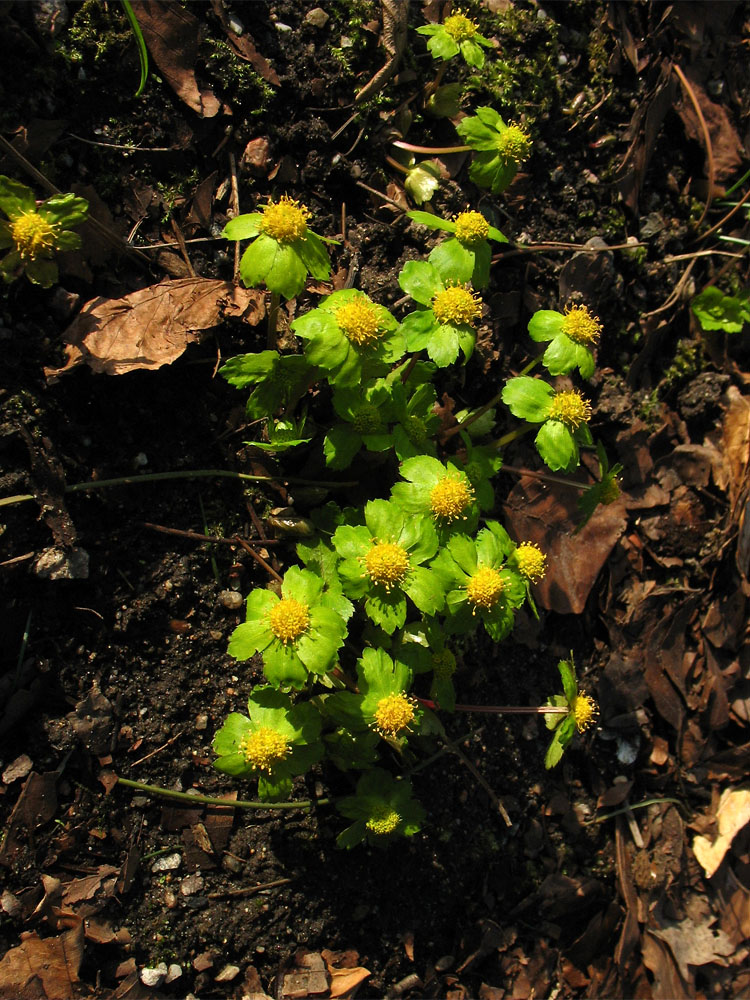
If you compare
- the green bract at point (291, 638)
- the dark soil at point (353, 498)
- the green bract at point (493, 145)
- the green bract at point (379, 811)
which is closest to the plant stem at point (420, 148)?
the dark soil at point (353, 498)

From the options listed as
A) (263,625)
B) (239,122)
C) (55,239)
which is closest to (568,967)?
(263,625)

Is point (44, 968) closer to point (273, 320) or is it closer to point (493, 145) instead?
point (273, 320)

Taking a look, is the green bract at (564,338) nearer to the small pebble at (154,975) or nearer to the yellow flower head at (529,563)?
the yellow flower head at (529,563)

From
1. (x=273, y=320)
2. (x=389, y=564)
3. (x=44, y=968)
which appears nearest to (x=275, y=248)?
(x=273, y=320)

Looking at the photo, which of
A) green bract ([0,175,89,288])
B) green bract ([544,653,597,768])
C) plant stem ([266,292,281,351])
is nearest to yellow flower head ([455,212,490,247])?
plant stem ([266,292,281,351])

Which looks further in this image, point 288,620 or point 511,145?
point 511,145

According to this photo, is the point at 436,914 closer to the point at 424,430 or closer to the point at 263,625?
the point at 263,625

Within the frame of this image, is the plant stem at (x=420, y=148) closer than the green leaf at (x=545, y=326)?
No
